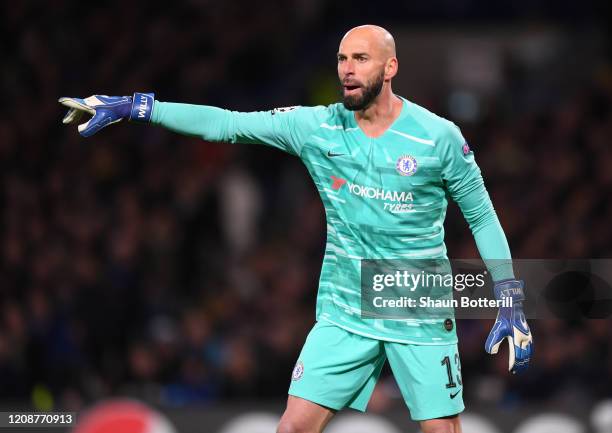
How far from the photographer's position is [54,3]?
12.4 m

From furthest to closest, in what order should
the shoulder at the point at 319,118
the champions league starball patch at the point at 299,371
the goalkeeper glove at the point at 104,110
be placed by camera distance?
1. the shoulder at the point at 319,118
2. the champions league starball patch at the point at 299,371
3. the goalkeeper glove at the point at 104,110

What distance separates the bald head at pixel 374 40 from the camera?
5.45 metres

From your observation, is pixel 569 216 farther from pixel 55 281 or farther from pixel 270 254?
pixel 55 281

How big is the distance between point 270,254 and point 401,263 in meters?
5.46

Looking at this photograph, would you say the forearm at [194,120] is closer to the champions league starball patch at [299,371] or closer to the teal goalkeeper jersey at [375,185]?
the teal goalkeeper jersey at [375,185]

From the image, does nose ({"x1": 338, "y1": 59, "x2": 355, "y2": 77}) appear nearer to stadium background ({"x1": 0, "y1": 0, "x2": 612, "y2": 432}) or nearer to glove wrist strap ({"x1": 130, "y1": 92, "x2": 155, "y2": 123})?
glove wrist strap ({"x1": 130, "y1": 92, "x2": 155, "y2": 123})

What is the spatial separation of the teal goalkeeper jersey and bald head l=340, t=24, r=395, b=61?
277 millimetres

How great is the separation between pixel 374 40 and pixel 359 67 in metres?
0.14

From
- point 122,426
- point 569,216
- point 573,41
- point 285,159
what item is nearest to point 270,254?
point 285,159

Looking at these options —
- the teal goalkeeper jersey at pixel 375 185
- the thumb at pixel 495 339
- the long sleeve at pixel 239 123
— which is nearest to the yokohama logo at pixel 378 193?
the teal goalkeeper jersey at pixel 375 185

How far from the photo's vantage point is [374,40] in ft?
17.9

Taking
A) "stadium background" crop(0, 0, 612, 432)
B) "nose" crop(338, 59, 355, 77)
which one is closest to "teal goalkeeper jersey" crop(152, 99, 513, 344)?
"nose" crop(338, 59, 355, 77)

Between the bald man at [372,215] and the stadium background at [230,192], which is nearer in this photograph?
the bald man at [372,215]

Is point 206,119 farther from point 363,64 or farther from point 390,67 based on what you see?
point 390,67
